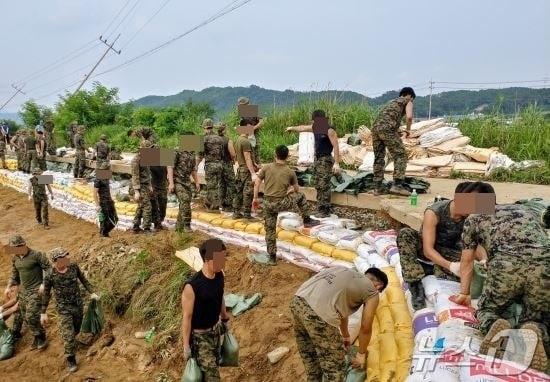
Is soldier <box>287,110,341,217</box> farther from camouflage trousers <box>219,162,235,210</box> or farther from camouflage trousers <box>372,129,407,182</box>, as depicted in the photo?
camouflage trousers <box>219,162,235,210</box>

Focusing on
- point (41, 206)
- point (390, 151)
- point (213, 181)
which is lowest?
point (41, 206)

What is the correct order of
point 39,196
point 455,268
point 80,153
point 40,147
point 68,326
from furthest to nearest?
point 40,147
point 80,153
point 39,196
point 68,326
point 455,268

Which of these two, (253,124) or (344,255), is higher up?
(253,124)

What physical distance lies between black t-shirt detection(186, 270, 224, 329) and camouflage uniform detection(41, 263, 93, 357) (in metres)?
2.76

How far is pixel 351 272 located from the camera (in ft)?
11.6

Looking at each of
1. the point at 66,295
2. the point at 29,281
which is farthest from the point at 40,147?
the point at 66,295

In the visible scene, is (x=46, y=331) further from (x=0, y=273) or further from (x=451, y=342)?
(x=451, y=342)

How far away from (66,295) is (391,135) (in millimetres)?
4416

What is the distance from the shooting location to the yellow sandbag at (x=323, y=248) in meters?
5.82

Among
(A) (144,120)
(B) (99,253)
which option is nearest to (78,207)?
(B) (99,253)

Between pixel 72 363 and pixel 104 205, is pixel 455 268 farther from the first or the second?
pixel 104 205

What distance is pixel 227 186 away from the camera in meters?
8.17

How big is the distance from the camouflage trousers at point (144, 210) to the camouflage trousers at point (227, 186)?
1147 mm

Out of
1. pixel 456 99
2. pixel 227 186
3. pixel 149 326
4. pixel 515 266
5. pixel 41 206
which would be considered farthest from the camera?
pixel 456 99
